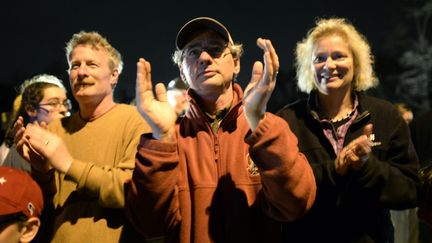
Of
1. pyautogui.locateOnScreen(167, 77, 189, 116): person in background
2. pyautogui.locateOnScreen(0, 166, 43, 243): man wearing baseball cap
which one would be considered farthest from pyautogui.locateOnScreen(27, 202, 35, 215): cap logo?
pyautogui.locateOnScreen(167, 77, 189, 116): person in background

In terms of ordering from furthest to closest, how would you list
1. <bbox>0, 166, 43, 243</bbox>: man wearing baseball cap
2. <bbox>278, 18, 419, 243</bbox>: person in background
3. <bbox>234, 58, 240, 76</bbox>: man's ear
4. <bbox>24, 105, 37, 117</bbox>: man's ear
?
<bbox>24, 105, 37, 117</bbox>: man's ear < <bbox>234, 58, 240, 76</bbox>: man's ear < <bbox>278, 18, 419, 243</bbox>: person in background < <bbox>0, 166, 43, 243</bbox>: man wearing baseball cap

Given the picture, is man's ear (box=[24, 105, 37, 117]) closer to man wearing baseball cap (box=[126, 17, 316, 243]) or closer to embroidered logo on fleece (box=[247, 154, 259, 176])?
man wearing baseball cap (box=[126, 17, 316, 243])

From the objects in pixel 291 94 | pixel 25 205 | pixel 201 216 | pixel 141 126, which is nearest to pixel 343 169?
pixel 201 216

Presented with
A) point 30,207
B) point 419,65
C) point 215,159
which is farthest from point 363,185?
point 419,65

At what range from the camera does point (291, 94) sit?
2486 cm

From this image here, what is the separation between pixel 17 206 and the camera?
7.70 feet

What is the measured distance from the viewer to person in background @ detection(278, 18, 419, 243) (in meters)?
2.62

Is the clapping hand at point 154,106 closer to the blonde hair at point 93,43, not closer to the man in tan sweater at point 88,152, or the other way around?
the man in tan sweater at point 88,152

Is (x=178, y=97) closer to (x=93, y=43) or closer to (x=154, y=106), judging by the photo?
(x=93, y=43)

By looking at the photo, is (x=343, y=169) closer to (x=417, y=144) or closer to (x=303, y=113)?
(x=303, y=113)

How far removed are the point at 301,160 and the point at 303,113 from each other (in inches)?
31.2

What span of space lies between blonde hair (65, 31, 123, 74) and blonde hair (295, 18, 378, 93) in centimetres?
130

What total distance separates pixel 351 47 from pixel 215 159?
1.24 meters

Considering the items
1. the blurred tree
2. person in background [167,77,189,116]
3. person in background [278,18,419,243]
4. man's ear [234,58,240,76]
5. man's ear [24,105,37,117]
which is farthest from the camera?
the blurred tree
